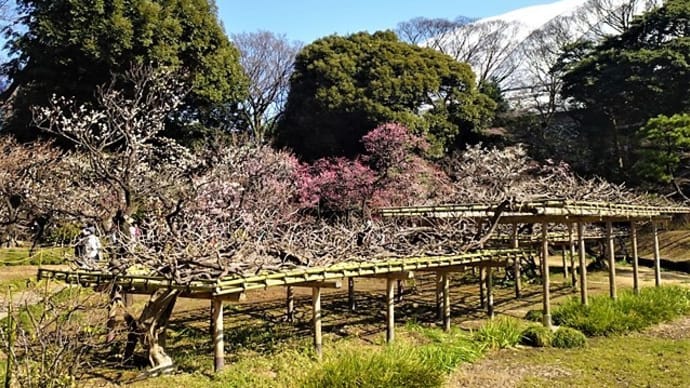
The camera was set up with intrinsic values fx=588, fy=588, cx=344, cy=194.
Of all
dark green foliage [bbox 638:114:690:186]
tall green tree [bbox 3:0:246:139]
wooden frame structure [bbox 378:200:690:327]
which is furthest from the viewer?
dark green foliage [bbox 638:114:690:186]

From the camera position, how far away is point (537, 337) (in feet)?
29.3

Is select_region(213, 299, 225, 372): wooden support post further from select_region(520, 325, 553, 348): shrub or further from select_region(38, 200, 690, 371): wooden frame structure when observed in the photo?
select_region(520, 325, 553, 348): shrub

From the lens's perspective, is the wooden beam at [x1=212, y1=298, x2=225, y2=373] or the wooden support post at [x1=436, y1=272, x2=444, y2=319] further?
the wooden support post at [x1=436, y1=272, x2=444, y2=319]

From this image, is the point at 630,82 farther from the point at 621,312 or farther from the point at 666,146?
the point at 621,312

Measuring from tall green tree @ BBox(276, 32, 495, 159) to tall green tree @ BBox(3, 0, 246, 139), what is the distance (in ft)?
15.2

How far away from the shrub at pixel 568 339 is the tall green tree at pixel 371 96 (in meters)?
13.3

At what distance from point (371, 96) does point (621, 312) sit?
13749 millimetres

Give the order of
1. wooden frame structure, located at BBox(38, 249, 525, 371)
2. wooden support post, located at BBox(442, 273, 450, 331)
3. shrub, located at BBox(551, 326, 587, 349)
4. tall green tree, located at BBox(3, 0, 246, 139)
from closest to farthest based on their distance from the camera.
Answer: wooden frame structure, located at BBox(38, 249, 525, 371) < shrub, located at BBox(551, 326, 587, 349) < wooden support post, located at BBox(442, 273, 450, 331) < tall green tree, located at BBox(3, 0, 246, 139)

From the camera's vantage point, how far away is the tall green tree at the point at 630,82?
22344 mm

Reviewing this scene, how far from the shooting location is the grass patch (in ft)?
31.4

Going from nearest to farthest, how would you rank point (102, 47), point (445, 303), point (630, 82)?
1. point (445, 303)
2. point (102, 47)
3. point (630, 82)

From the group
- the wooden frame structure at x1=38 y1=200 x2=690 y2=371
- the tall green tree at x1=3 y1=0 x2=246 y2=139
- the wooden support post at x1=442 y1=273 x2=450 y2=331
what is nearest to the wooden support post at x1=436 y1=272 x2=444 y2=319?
the wooden frame structure at x1=38 y1=200 x2=690 y2=371

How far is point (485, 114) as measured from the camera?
24.4m

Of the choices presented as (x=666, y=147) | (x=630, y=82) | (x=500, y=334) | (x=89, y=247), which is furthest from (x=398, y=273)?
(x=630, y=82)
